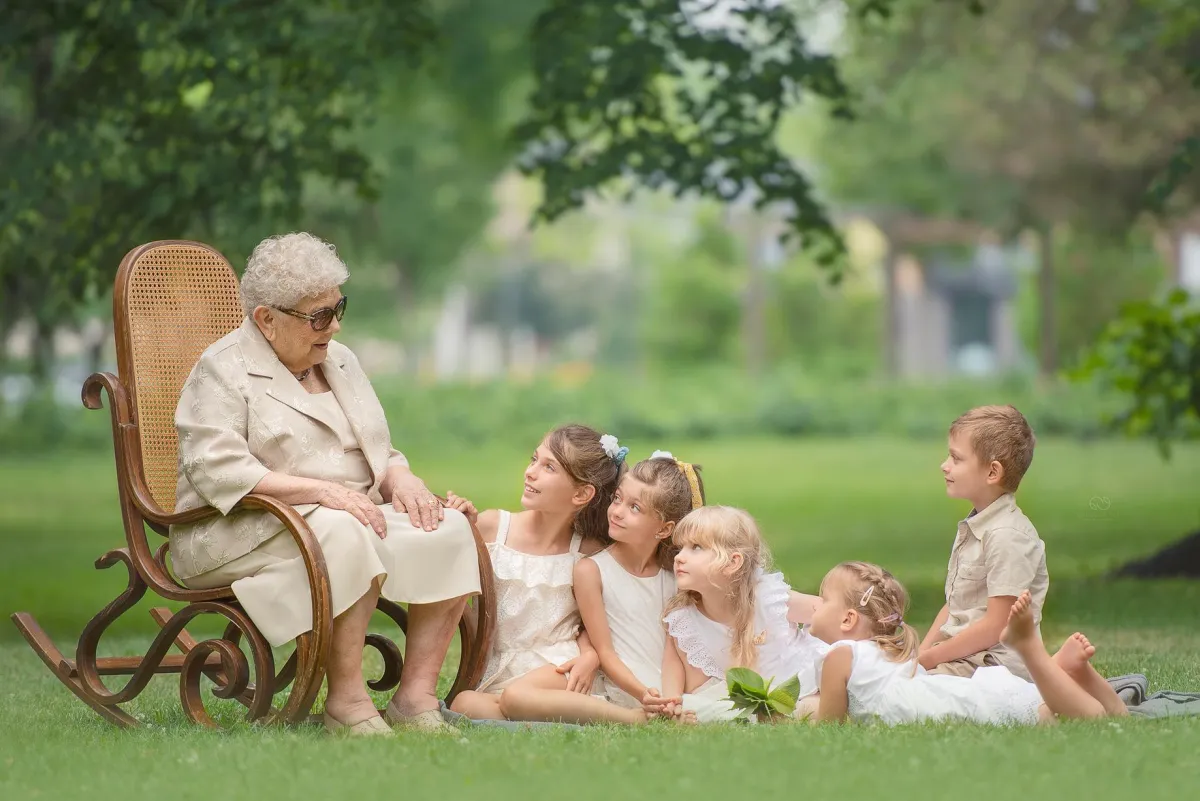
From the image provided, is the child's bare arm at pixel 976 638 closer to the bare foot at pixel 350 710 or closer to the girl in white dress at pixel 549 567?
the girl in white dress at pixel 549 567

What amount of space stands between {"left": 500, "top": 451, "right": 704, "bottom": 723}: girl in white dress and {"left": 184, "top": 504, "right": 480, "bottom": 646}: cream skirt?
444 mm

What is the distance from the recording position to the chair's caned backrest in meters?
5.20

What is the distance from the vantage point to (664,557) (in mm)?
5375

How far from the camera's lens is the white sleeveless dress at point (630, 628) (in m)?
5.24

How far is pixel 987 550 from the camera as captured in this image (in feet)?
16.3

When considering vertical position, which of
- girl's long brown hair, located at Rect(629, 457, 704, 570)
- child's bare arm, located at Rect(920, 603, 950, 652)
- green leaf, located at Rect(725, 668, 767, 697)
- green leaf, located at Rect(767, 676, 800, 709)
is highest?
girl's long brown hair, located at Rect(629, 457, 704, 570)

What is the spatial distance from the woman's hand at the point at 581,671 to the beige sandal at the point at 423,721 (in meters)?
0.41

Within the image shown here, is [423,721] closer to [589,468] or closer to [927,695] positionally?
[589,468]

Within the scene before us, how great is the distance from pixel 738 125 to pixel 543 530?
5354 millimetres

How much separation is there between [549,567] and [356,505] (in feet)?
2.62

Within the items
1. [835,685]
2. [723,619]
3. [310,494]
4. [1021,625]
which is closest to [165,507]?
[310,494]

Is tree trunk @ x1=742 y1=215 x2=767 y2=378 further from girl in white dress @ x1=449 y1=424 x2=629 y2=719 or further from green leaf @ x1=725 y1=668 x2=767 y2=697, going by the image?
green leaf @ x1=725 y1=668 x2=767 y2=697

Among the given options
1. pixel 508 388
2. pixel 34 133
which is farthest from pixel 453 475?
pixel 34 133

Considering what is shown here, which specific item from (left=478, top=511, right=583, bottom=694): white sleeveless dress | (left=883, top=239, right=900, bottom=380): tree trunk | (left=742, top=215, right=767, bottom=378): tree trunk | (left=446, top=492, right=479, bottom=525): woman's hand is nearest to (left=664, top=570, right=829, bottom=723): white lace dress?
(left=478, top=511, right=583, bottom=694): white sleeveless dress
